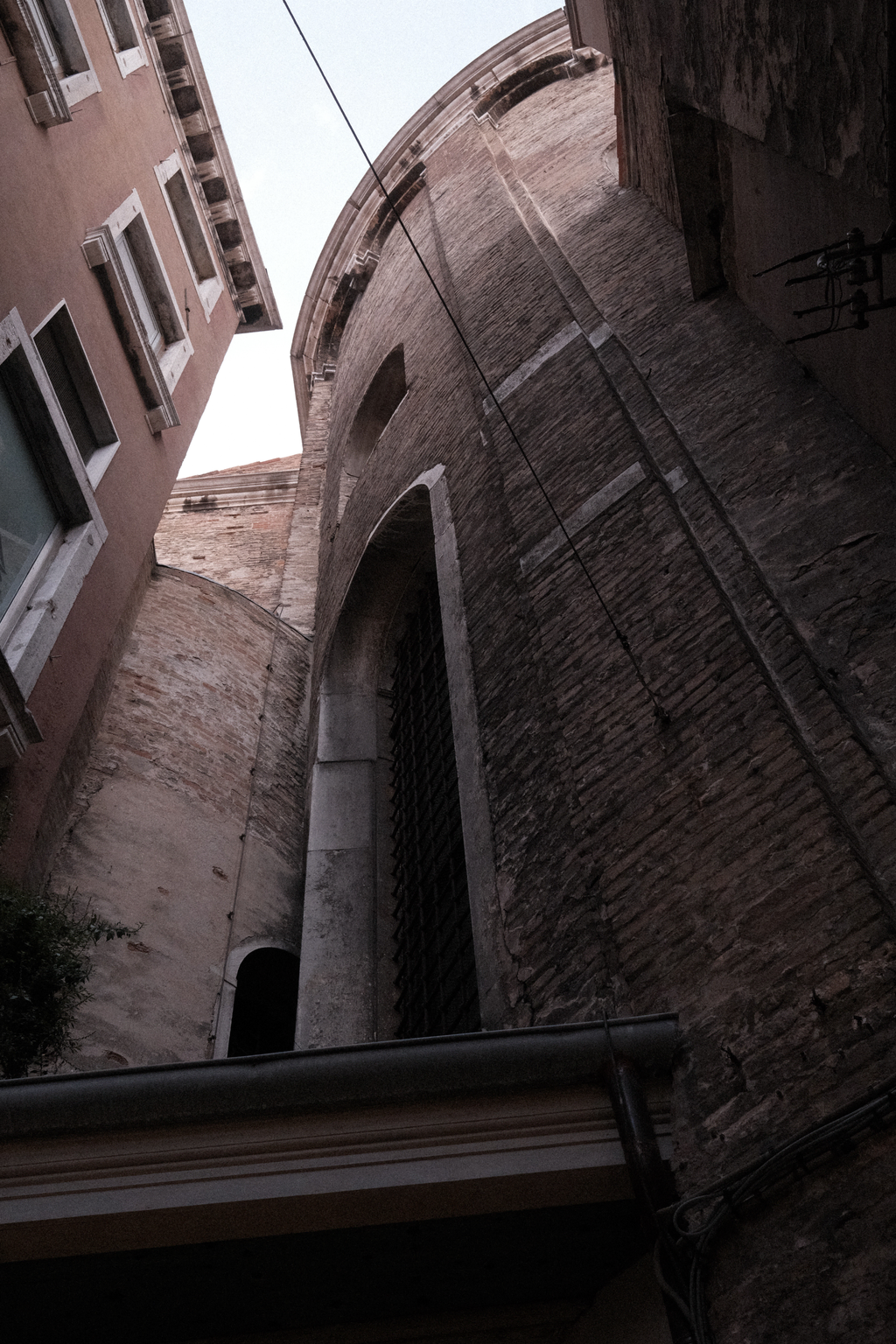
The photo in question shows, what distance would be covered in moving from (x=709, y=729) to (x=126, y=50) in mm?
8381

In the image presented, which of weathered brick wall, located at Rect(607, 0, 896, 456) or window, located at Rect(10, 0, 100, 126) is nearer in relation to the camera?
weathered brick wall, located at Rect(607, 0, 896, 456)

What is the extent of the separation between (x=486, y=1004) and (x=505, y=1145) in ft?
3.78

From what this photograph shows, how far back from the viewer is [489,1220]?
2996 millimetres

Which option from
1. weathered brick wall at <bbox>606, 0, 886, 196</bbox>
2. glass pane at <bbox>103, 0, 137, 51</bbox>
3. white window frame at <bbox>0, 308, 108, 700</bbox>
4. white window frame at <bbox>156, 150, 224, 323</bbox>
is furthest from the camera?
white window frame at <bbox>156, 150, 224, 323</bbox>

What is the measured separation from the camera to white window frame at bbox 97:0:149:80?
9086 mm

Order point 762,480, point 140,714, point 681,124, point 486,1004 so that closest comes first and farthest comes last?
point 486,1004 → point 762,480 → point 681,124 → point 140,714

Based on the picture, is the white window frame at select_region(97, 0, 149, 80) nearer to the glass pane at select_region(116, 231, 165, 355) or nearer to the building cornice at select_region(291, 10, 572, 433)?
the glass pane at select_region(116, 231, 165, 355)

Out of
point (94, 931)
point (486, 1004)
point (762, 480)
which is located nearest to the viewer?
point (486, 1004)

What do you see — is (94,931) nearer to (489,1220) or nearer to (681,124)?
(489,1220)

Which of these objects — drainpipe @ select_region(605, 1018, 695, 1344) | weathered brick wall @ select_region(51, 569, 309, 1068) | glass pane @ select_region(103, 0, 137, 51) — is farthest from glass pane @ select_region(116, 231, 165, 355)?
drainpipe @ select_region(605, 1018, 695, 1344)

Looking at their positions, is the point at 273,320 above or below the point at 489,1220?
above

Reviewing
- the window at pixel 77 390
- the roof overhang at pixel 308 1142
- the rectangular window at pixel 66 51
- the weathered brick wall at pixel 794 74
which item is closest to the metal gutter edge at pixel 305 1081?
the roof overhang at pixel 308 1142

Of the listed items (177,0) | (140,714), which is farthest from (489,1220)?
(177,0)

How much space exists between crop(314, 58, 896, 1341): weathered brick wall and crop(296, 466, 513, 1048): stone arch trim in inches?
5.3
